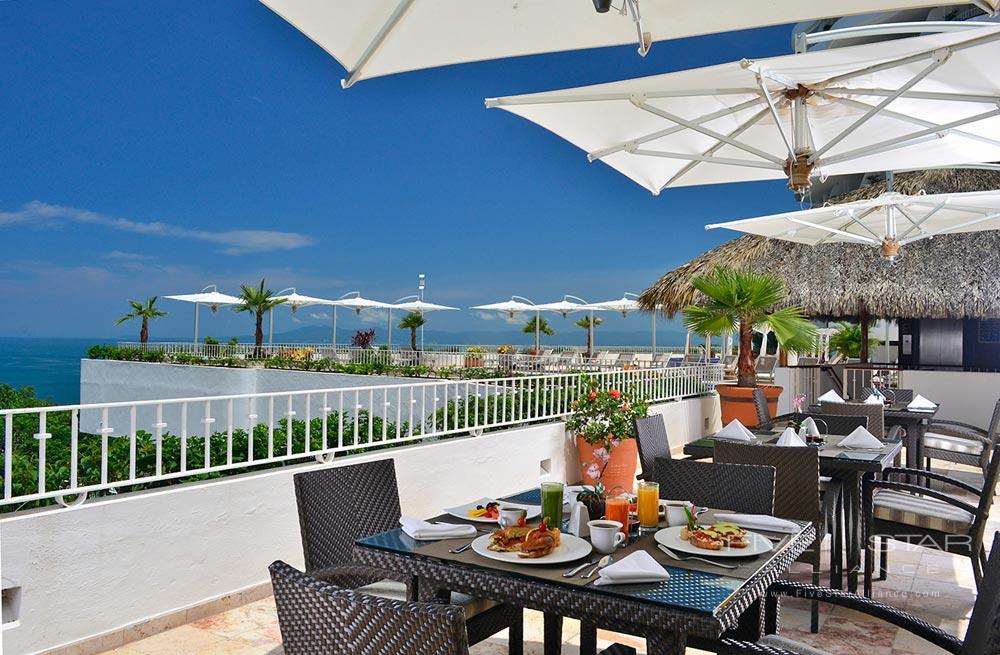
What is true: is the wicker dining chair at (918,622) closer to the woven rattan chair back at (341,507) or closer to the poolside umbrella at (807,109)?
the woven rattan chair back at (341,507)

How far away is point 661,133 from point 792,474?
242 cm

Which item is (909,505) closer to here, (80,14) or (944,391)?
(944,391)

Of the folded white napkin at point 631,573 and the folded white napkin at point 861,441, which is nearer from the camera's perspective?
the folded white napkin at point 631,573

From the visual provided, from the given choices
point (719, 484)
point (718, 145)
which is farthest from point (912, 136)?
point (719, 484)

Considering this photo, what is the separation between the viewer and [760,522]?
252 cm

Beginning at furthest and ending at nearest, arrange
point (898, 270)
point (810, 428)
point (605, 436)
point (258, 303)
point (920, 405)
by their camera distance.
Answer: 1. point (258, 303)
2. point (898, 270)
3. point (920, 405)
4. point (605, 436)
5. point (810, 428)

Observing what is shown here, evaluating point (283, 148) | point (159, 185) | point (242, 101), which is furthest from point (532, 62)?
point (159, 185)

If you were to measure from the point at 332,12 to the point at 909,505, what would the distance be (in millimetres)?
3986

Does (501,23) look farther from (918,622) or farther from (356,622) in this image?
(918,622)

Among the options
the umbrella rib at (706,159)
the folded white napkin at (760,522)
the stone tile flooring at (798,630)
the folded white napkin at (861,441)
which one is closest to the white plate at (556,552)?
the folded white napkin at (760,522)

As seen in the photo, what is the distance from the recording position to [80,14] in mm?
43031

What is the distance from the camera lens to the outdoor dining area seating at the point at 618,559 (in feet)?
4.62

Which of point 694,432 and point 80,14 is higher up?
point 80,14

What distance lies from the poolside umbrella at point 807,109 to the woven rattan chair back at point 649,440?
5.64 ft
